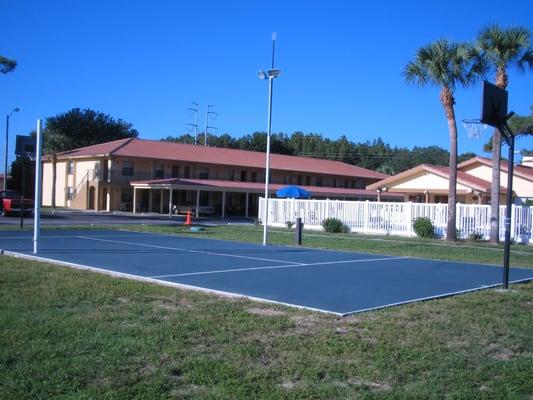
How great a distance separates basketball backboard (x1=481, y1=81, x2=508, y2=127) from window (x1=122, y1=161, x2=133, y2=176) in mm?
49197

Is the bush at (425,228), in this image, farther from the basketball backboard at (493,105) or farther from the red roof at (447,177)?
the basketball backboard at (493,105)

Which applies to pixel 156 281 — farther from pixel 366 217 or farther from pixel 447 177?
pixel 447 177

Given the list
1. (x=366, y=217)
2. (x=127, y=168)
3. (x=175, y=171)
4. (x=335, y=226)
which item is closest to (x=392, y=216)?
(x=366, y=217)

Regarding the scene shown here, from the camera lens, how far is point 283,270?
15203 mm

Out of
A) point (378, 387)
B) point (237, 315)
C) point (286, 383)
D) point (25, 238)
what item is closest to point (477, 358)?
point (378, 387)

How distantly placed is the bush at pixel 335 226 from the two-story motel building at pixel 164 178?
73.8 ft

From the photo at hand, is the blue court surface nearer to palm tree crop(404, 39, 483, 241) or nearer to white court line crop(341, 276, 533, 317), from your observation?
white court line crop(341, 276, 533, 317)

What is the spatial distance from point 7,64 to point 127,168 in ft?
70.0

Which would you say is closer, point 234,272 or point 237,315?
point 237,315

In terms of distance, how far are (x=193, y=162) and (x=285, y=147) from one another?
3989 centimetres

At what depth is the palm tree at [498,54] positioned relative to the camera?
86.8 ft

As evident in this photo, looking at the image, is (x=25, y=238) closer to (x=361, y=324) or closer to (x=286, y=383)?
(x=361, y=324)

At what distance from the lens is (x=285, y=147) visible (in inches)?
3922

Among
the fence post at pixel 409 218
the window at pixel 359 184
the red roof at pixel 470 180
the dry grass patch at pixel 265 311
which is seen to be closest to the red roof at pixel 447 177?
the red roof at pixel 470 180
